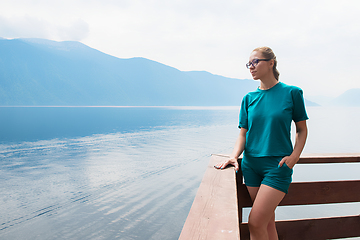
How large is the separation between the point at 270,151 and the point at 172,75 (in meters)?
154

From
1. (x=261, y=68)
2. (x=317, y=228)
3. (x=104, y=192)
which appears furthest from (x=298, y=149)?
(x=104, y=192)

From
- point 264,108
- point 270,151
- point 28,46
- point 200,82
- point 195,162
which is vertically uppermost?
point 28,46

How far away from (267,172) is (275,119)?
0.93 feet

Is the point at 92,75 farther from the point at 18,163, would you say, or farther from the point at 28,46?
the point at 18,163

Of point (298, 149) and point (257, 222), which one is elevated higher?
point (298, 149)

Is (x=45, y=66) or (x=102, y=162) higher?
(x=45, y=66)

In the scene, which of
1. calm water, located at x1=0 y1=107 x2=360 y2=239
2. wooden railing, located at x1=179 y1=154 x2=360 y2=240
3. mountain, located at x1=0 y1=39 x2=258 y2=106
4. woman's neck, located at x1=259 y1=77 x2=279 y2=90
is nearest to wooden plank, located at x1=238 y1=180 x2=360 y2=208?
wooden railing, located at x1=179 y1=154 x2=360 y2=240

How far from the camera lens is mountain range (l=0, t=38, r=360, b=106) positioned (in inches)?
4065

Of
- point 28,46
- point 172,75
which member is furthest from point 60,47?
point 172,75

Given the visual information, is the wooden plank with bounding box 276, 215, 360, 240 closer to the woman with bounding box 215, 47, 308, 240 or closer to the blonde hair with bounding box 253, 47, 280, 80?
the woman with bounding box 215, 47, 308, 240

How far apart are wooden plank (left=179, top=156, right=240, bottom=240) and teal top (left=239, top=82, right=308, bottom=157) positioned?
245mm

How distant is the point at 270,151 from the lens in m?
1.43

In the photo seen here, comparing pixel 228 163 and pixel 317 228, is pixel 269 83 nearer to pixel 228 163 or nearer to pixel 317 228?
pixel 228 163

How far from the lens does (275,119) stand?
1.43 metres
